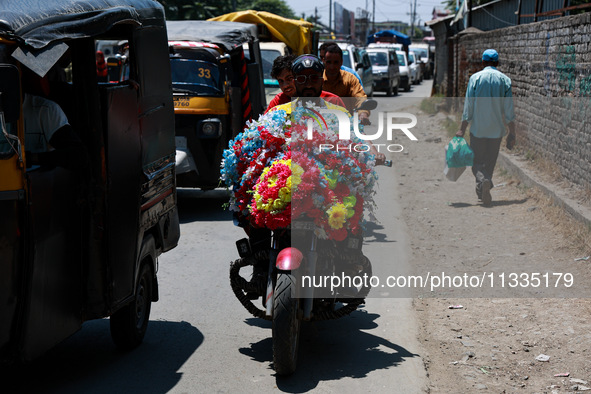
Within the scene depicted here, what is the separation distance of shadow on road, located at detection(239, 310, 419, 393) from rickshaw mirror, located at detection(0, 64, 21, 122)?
2283 millimetres

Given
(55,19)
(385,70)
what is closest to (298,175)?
(55,19)

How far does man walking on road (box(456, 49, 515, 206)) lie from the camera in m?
11.1

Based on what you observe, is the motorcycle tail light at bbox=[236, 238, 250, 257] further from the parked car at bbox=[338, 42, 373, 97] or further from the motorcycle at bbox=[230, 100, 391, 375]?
the parked car at bbox=[338, 42, 373, 97]

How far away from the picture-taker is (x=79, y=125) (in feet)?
16.2

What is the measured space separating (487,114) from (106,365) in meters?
7.16

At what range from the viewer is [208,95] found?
1133cm

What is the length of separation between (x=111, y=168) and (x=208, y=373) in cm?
145

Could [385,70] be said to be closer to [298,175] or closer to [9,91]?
[298,175]

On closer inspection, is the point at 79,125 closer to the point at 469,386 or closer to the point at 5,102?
the point at 5,102

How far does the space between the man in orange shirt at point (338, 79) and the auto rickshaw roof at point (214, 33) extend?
132 inches


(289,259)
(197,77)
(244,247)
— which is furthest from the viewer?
(197,77)

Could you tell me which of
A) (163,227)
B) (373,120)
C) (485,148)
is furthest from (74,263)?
(373,120)

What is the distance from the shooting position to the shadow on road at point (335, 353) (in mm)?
5324

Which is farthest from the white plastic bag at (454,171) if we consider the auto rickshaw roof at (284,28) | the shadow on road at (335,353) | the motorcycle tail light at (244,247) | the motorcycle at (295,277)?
the auto rickshaw roof at (284,28)
